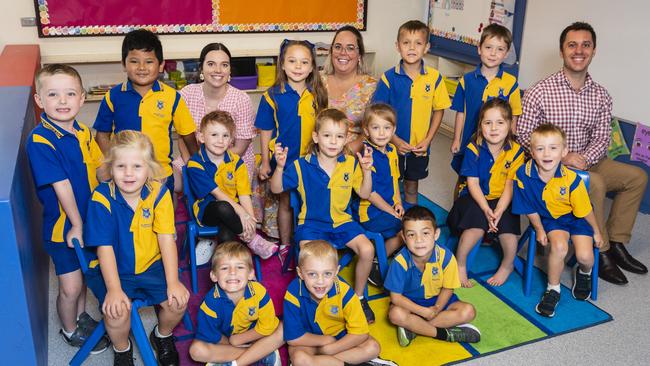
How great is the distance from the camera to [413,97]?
309cm

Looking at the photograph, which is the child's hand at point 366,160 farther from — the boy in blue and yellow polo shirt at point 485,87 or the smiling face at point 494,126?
the boy in blue and yellow polo shirt at point 485,87

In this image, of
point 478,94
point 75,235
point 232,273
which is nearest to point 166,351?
point 232,273

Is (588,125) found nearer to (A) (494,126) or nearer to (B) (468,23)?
(A) (494,126)

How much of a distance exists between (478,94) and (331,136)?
1.08 metres

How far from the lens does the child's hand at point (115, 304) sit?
2.01 m

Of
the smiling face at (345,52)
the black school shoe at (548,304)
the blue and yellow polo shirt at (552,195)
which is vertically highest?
the smiling face at (345,52)

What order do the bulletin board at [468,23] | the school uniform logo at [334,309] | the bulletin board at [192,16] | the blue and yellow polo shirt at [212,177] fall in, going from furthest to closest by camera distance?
the bulletin board at [192,16], the bulletin board at [468,23], the blue and yellow polo shirt at [212,177], the school uniform logo at [334,309]

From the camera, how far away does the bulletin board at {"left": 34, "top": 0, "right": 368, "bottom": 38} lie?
444 cm

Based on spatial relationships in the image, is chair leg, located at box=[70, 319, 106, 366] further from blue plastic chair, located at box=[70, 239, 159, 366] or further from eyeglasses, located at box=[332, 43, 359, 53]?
eyeglasses, located at box=[332, 43, 359, 53]

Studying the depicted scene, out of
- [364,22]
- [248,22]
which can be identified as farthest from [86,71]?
[364,22]

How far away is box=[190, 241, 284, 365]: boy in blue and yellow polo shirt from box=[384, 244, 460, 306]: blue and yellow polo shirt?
0.51m

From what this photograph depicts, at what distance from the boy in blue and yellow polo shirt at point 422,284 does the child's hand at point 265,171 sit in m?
0.86

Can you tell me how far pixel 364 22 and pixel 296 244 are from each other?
333cm

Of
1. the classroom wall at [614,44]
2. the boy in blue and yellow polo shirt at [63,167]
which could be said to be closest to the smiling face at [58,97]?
the boy in blue and yellow polo shirt at [63,167]
